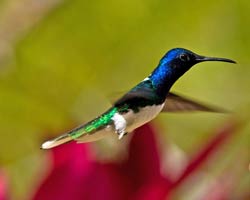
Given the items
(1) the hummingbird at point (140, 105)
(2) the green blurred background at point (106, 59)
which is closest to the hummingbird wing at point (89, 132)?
(1) the hummingbird at point (140, 105)

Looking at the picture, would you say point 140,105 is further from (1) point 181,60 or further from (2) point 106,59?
(2) point 106,59

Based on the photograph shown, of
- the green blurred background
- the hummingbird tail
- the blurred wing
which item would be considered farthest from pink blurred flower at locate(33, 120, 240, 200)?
the green blurred background

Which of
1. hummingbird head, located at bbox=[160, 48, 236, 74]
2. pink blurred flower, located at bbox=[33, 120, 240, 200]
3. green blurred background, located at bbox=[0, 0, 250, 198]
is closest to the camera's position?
pink blurred flower, located at bbox=[33, 120, 240, 200]

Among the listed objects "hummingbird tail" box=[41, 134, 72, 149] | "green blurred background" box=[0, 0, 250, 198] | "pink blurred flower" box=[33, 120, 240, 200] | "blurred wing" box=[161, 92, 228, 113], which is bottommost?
"green blurred background" box=[0, 0, 250, 198]

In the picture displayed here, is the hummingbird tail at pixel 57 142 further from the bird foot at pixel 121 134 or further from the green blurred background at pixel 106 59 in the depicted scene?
the green blurred background at pixel 106 59

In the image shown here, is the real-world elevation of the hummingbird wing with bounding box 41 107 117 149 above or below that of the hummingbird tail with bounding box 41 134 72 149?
below

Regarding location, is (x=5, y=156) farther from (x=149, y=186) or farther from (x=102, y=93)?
(x=149, y=186)

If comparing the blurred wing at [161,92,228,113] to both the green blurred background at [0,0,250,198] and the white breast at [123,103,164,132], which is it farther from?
the green blurred background at [0,0,250,198]

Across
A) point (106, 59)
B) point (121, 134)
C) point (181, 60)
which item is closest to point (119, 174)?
point (121, 134)
